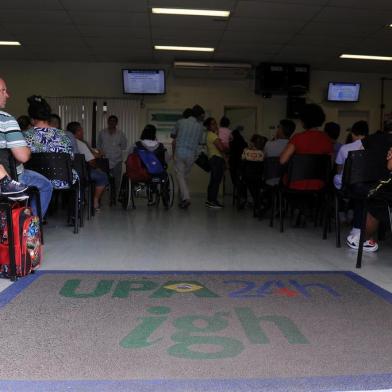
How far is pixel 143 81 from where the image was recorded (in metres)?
9.15

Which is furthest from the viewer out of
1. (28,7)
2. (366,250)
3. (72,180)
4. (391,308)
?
(28,7)

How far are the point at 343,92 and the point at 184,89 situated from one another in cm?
316

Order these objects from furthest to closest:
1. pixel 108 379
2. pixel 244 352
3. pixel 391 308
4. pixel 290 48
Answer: pixel 290 48 → pixel 391 308 → pixel 244 352 → pixel 108 379

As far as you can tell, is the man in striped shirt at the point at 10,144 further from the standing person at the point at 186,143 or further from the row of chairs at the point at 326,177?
the standing person at the point at 186,143

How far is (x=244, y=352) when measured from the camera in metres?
1.81

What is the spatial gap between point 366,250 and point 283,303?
5.38ft

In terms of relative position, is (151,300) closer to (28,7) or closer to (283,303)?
(283,303)

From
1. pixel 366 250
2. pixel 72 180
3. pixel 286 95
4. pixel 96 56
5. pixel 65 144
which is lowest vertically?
pixel 366 250

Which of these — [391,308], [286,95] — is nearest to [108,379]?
[391,308]

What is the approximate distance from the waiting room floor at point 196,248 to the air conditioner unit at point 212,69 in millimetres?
4031

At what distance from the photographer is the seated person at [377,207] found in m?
3.11

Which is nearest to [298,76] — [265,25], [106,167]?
[265,25]

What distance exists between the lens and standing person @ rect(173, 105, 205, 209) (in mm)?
6893

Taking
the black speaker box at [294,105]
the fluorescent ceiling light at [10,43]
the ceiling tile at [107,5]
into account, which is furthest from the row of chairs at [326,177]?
the fluorescent ceiling light at [10,43]
